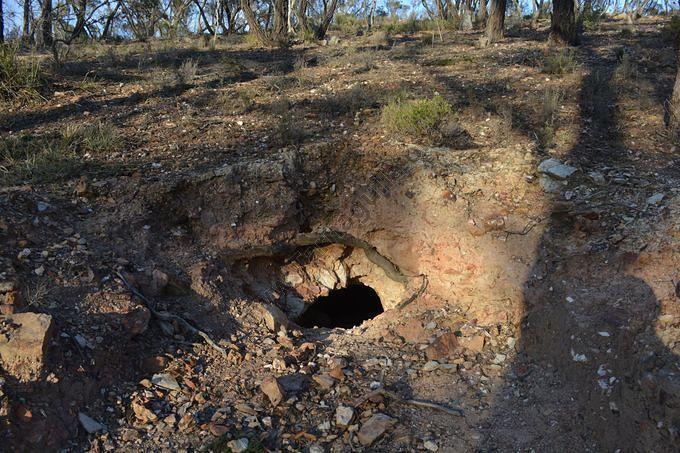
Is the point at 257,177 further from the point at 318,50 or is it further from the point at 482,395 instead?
the point at 318,50

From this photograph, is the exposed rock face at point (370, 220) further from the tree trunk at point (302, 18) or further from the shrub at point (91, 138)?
the tree trunk at point (302, 18)

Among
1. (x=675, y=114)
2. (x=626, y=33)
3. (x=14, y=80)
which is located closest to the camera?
(x=675, y=114)

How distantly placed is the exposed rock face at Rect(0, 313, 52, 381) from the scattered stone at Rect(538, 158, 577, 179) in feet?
14.2

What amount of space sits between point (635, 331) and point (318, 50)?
8.99 m

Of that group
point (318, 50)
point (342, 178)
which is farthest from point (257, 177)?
point (318, 50)

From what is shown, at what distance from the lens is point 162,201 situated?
5180 mm

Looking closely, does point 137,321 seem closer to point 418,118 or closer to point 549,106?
point 418,118

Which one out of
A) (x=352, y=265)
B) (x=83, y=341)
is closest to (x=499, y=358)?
(x=352, y=265)

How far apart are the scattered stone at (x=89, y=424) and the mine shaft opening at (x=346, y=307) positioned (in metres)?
3.12

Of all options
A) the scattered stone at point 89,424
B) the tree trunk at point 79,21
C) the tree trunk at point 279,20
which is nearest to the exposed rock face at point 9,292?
the scattered stone at point 89,424

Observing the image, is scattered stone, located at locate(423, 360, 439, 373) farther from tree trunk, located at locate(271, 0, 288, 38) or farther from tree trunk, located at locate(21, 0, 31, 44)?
tree trunk, located at locate(21, 0, 31, 44)

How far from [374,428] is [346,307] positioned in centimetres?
326

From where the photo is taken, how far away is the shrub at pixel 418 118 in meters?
6.08

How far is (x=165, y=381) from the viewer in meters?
3.72
